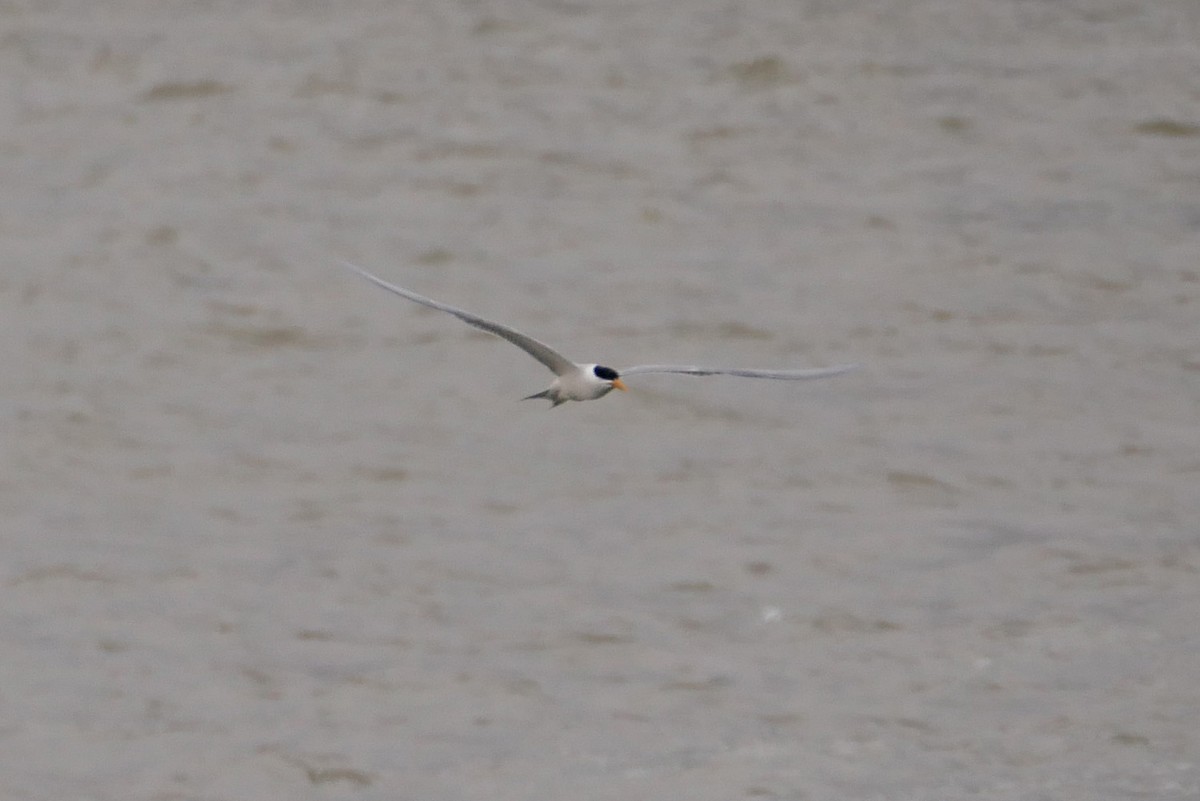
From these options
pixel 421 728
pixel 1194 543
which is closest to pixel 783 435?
pixel 1194 543

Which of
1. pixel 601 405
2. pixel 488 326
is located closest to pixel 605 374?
pixel 488 326

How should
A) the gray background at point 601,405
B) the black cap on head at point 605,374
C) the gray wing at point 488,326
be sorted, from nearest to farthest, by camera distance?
1. the gray wing at point 488,326
2. the black cap on head at point 605,374
3. the gray background at point 601,405

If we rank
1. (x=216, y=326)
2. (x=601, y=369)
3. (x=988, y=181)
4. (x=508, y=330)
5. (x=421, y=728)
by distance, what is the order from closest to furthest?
1. (x=508, y=330)
2. (x=601, y=369)
3. (x=421, y=728)
4. (x=216, y=326)
5. (x=988, y=181)

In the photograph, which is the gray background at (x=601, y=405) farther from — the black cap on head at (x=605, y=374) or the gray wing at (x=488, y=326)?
the gray wing at (x=488, y=326)

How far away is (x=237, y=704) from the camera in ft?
34.0

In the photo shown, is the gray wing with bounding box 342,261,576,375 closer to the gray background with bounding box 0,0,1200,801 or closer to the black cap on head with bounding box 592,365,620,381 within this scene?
the black cap on head with bounding box 592,365,620,381

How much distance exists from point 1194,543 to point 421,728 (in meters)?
4.45

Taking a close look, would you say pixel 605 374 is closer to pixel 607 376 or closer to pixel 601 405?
pixel 607 376

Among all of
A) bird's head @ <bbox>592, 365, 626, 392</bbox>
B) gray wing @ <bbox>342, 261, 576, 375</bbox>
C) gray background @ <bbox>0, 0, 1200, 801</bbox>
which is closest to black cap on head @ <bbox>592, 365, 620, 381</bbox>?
bird's head @ <bbox>592, 365, 626, 392</bbox>

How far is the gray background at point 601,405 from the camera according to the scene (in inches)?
403

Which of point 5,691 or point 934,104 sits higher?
point 934,104

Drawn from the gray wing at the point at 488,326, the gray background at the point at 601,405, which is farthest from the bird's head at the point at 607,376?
the gray background at the point at 601,405

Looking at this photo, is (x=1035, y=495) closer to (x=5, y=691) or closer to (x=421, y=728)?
(x=421, y=728)

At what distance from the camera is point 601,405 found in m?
13.8
